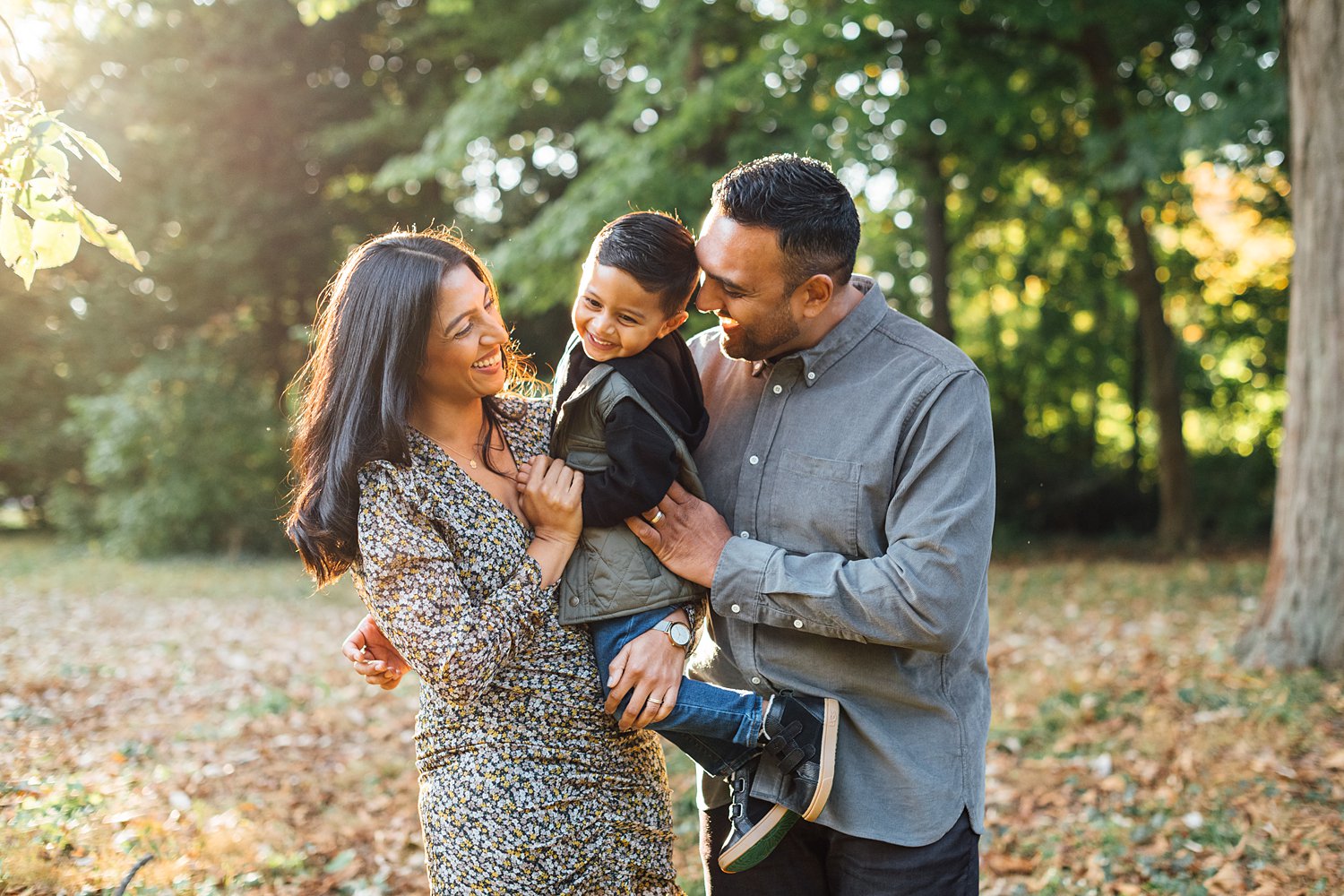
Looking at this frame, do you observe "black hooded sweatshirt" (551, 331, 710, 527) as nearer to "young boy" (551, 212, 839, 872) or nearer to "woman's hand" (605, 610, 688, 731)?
"young boy" (551, 212, 839, 872)

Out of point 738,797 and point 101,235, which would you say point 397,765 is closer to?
point 101,235

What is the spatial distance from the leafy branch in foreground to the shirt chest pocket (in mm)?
1655

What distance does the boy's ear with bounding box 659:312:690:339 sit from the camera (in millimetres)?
2500

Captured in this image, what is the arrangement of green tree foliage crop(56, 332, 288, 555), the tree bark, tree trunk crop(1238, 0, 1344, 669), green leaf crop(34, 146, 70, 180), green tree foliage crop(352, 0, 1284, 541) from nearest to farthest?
1. green leaf crop(34, 146, 70, 180)
2. tree trunk crop(1238, 0, 1344, 669)
3. green tree foliage crop(352, 0, 1284, 541)
4. the tree bark
5. green tree foliage crop(56, 332, 288, 555)

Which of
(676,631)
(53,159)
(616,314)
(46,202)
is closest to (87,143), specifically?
(53,159)

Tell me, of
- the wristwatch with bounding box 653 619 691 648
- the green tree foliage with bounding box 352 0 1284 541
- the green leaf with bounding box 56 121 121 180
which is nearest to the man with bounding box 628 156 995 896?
the wristwatch with bounding box 653 619 691 648

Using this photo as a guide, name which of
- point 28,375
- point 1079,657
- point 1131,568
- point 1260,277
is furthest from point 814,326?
point 28,375

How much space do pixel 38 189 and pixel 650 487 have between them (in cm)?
175

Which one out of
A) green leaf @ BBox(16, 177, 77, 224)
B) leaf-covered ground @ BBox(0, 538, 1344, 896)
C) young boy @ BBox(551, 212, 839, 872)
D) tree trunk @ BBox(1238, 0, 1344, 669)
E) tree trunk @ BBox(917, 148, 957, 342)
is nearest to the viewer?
young boy @ BBox(551, 212, 839, 872)

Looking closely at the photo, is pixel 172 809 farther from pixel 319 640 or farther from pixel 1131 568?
pixel 1131 568

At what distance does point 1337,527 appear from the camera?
586 cm

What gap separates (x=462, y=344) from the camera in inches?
90.0

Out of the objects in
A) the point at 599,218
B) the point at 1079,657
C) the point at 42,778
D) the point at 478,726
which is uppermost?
the point at 599,218

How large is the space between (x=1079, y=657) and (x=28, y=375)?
1754 cm
